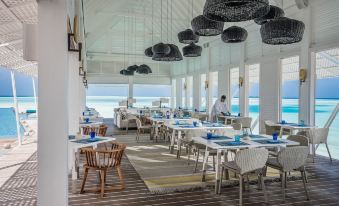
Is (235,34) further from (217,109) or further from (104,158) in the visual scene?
(217,109)

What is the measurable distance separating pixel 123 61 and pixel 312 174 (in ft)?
46.5

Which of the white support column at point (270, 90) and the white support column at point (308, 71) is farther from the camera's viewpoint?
the white support column at point (270, 90)

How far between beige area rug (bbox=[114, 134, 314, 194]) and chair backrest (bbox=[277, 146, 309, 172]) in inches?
38.9

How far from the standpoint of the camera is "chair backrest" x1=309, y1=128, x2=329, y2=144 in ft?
19.2

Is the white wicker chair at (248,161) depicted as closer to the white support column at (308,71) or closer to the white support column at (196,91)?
Result: the white support column at (308,71)

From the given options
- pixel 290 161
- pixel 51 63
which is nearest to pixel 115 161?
pixel 51 63

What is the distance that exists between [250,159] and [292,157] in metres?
0.60

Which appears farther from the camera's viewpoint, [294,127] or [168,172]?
[294,127]

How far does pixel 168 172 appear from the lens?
17.2 feet

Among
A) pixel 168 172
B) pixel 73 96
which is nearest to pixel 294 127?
pixel 168 172

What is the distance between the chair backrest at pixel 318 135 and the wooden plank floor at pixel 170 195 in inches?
40.9

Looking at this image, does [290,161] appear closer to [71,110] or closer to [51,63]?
[51,63]

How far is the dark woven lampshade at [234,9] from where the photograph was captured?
296 centimetres

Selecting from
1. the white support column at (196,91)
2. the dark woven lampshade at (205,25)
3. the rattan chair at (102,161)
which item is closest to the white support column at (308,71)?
the dark woven lampshade at (205,25)
